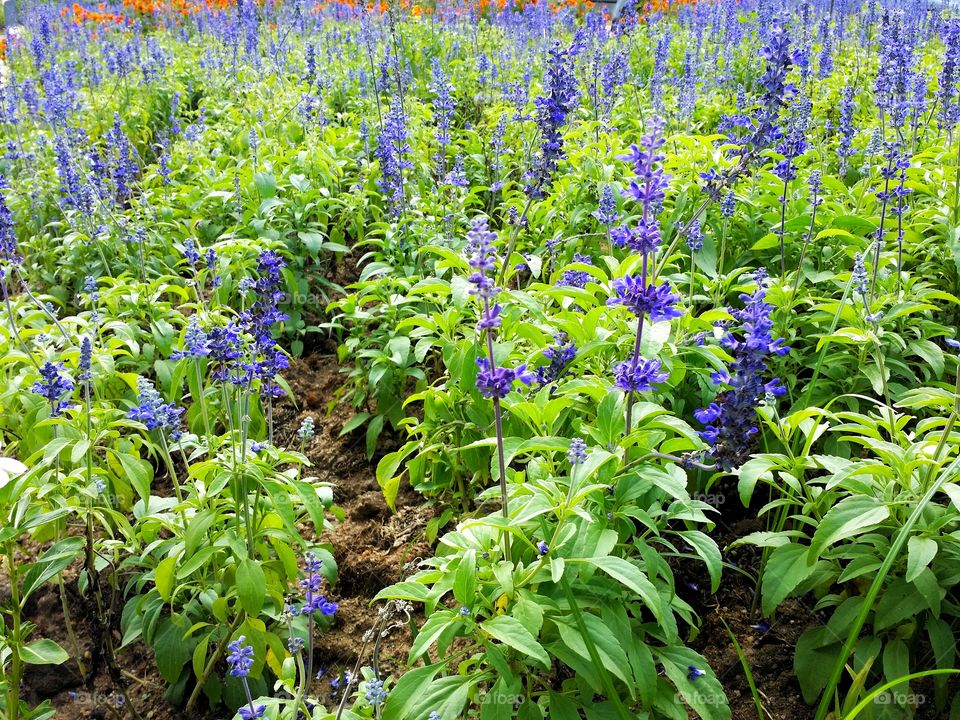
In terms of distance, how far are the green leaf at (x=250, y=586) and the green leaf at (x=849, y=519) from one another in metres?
1.66

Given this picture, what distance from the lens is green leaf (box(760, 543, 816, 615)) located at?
239 centimetres

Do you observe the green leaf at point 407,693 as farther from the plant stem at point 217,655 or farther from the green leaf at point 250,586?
the plant stem at point 217,655

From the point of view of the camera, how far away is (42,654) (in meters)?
2.61

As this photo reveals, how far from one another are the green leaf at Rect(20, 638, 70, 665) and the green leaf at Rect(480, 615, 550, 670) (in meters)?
1.51

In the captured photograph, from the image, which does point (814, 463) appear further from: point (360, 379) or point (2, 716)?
point (2, 716)

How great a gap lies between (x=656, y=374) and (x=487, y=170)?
385cm

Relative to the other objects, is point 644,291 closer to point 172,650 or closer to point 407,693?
point 407,693

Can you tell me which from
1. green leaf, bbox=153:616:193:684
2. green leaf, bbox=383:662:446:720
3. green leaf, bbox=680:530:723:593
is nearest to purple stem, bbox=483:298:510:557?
green leaf, bbox=383:662:446:720

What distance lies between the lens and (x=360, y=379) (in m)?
4.02

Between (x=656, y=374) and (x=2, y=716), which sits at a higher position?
(x=656, y=374)

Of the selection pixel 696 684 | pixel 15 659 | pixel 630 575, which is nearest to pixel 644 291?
pixel 630 575

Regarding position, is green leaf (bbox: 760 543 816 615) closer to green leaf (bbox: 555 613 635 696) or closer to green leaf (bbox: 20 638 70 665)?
green leaf (bbox: 555 613 635 696)

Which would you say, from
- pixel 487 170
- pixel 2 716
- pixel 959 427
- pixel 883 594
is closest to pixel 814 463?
pixel 883 594

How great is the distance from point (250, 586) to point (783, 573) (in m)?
1.64
